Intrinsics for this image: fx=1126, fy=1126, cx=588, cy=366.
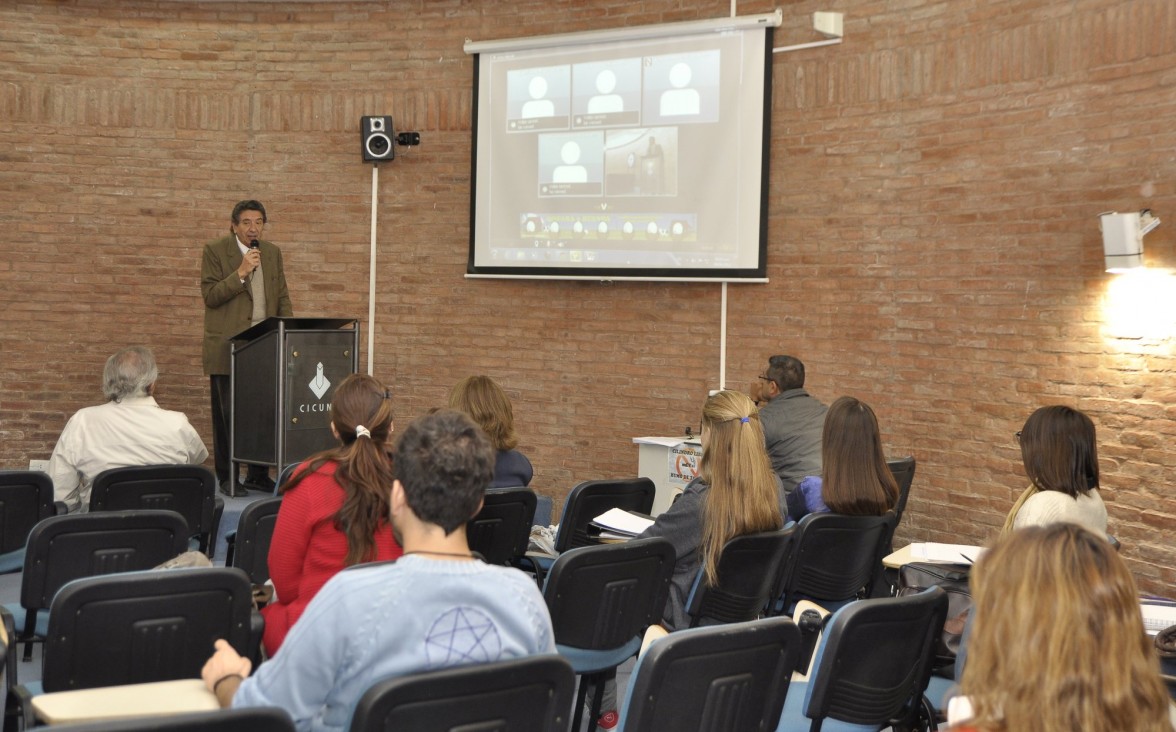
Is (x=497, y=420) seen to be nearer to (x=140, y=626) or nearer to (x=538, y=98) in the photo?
(x=140, y=626)

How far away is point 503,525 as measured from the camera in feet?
13.5

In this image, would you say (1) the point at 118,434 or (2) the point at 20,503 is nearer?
(2) the point at 20,503

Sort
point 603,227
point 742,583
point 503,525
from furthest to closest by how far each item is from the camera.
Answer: point 603,227, point 503,525, point 742,583

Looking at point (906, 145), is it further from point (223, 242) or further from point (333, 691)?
point (333, 691)

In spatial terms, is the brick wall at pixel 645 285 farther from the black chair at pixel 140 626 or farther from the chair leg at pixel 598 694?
the black chair at pixel 140 626

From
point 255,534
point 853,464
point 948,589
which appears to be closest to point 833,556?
point 853,464

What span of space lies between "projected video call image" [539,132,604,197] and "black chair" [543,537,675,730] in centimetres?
458

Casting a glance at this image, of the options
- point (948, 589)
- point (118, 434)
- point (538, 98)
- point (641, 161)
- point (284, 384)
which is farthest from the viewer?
point (538, 98)

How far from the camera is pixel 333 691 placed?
77.5 inches

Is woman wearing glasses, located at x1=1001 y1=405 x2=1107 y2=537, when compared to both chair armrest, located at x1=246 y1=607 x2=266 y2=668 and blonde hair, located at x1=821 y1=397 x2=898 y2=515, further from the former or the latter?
chair armrest, located at x1=246 y1=607 x2=266 y2=668

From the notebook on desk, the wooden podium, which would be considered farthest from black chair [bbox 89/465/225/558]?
the wooden podium

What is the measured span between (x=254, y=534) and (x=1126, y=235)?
398 cm

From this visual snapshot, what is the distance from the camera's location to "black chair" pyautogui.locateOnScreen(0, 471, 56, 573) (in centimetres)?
408

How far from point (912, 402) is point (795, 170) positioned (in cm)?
164
